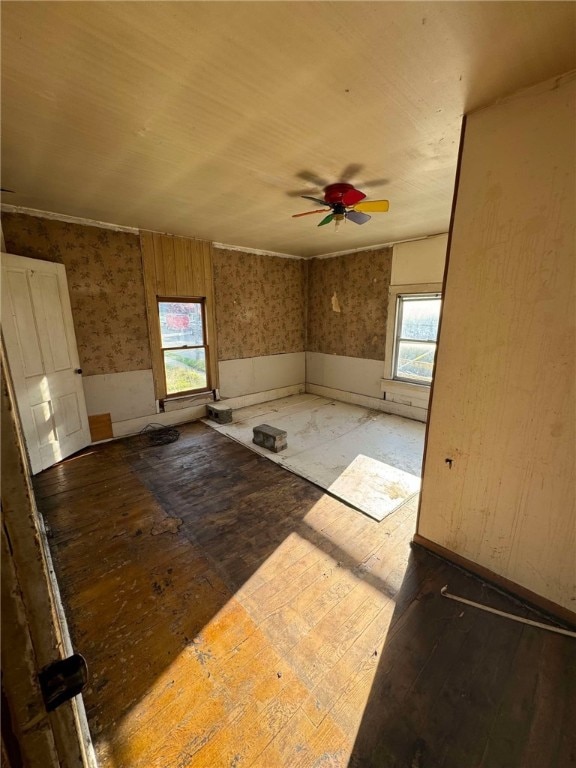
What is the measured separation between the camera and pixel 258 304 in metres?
5.41

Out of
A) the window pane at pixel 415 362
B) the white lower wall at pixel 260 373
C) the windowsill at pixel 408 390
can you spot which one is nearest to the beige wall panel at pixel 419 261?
the window pane at pixel 415 362

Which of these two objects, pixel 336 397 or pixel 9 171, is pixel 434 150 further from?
pixel 336 397

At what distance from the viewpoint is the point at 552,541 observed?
166cm

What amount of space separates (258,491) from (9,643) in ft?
8.24

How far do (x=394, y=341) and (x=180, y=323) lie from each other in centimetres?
327

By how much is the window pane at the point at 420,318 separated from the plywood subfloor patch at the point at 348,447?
4.29ft

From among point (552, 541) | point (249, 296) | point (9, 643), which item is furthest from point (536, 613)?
point (249, 296)

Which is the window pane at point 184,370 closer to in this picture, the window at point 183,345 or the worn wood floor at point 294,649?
the window at point 183,345

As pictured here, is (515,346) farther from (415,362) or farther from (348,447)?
(415,362)

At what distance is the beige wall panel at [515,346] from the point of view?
148 cm

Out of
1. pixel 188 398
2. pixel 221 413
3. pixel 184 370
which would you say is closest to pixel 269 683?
pixel 221 413

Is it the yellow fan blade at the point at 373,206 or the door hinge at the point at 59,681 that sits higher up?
the yellow fan blade at the point at 373,206

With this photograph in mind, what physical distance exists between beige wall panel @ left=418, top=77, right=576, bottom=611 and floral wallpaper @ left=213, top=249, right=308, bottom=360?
373 centimetres

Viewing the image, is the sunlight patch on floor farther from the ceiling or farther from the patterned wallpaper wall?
the patterned wallpaper wall
